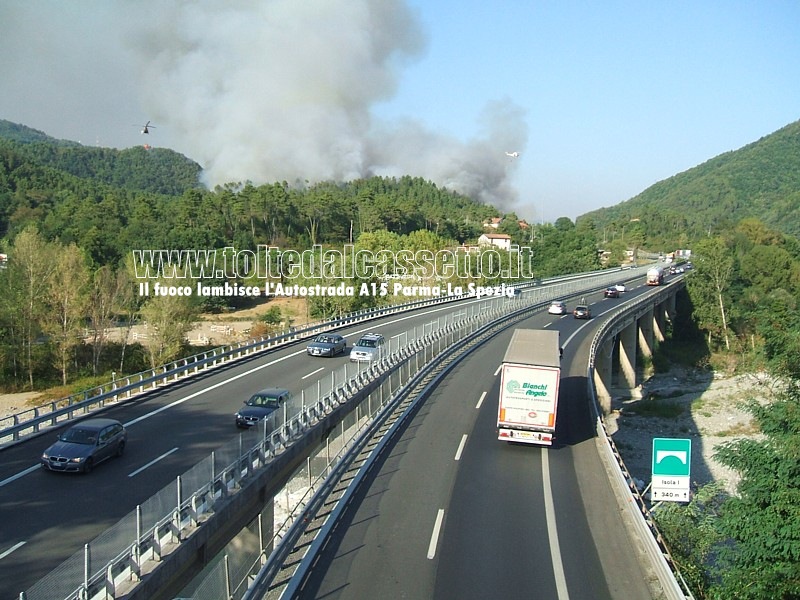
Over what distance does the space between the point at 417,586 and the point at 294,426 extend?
9326mm

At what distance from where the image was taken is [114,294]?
5856 centimetres

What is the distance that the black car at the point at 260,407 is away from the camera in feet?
72.8

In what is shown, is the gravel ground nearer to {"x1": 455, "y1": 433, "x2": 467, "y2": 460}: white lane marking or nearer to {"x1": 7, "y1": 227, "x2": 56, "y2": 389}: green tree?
{"x1": 455, "y1": 433, "x2": 467, "y2": 460}: white lane marking

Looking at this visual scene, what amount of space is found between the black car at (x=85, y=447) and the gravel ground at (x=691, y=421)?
84.3ft

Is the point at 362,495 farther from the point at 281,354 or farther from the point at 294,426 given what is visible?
the point at 281,354

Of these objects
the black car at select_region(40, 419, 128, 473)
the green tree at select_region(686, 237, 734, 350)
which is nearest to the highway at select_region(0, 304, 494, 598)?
the black car at select_region(40, 419, 128, 473)

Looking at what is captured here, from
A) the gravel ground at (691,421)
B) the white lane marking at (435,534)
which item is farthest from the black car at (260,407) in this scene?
the gravel ground at (691,421)

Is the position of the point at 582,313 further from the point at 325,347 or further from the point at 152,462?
the point at 152,462

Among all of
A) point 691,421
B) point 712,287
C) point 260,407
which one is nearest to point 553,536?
point 260,407

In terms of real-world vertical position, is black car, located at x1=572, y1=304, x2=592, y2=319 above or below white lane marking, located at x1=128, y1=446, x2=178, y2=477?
above

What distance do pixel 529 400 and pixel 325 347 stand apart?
61.9ft

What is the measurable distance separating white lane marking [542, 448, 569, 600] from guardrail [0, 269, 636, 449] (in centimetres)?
1423

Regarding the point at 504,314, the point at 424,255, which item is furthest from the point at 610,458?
the point at 424,255

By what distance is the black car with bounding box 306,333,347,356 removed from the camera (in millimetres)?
38219
